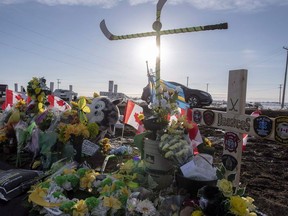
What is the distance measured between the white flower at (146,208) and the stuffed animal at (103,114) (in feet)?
8.56

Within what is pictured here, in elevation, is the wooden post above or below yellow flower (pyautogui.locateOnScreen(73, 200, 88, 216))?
above

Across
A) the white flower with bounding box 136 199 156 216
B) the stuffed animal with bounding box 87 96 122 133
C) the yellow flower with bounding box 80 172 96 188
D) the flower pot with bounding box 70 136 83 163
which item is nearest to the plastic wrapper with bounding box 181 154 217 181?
the white flower with bounding box 136 199 156 216

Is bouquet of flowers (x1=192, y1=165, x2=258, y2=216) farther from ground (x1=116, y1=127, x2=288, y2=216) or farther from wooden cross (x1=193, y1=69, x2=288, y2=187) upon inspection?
ground (x1=116, y1=127, x2=288, y2=216)

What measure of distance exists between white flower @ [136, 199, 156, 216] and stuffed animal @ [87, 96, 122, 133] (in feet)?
8.56

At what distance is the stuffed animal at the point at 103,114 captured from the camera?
4.82 meters

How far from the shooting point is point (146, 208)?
7.64ft

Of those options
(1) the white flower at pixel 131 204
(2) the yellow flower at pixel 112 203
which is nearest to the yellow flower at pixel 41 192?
(2) the yellow flower at pixel 112 203

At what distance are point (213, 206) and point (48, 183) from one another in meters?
1.87

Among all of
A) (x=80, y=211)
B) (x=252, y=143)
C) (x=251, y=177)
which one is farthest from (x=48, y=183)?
(x=252, y=143)

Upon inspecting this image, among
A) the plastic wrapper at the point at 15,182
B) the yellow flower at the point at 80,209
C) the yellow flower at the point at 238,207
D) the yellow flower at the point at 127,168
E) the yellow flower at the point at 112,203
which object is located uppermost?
the yellow flower at the point at 238,207

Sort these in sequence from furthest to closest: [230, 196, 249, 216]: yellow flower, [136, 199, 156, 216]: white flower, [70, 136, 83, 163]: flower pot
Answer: [70, 136, 83, 163]: flower pot
[136, 199, 156, 216]: white flower
[230, 196, 249, 216]: yellow flower

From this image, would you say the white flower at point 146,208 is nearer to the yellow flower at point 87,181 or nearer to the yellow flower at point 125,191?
the yellow flower at point 125,191

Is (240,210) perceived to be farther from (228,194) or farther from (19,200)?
(19,200)

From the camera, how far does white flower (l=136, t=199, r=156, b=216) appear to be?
2.31m
